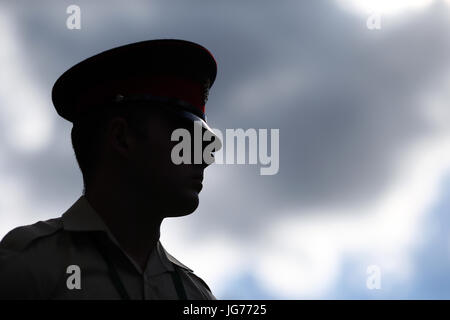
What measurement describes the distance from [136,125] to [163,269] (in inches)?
46.6

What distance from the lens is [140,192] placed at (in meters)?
4.00

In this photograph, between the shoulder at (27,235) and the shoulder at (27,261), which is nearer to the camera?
the shoulder at (27,261)

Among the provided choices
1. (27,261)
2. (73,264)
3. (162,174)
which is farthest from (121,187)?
(27,261)

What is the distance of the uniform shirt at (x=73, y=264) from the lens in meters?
3.49

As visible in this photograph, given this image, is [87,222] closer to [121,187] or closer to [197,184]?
[121,187]

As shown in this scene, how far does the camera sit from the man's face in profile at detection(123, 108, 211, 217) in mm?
3969

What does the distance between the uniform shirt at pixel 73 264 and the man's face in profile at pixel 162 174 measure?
1.46 ft

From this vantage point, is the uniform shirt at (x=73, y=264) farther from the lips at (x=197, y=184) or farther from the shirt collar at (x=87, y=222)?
the lips at (x=197, y=184)

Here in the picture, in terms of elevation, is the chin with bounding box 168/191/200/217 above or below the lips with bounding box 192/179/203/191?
below

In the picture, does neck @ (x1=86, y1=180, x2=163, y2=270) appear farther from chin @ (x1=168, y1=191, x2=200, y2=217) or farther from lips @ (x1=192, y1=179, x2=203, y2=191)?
lips @ (x1=192, y1=179, x2=203, y2=191)

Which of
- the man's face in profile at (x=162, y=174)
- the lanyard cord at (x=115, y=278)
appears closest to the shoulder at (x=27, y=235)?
the lanyard cord at (x=115, y=278)

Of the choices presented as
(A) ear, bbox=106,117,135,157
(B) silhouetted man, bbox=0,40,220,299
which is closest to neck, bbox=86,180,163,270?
(B) silhouetted man, bbox=0,40,220,299
